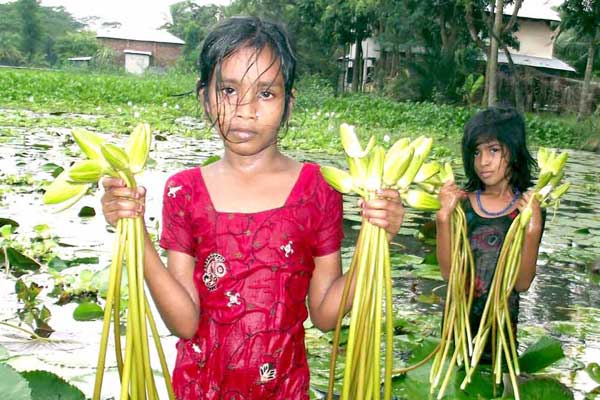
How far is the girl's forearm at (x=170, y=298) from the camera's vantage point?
1189 mm

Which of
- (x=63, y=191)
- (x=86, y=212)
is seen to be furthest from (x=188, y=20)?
(x=63, y=191)

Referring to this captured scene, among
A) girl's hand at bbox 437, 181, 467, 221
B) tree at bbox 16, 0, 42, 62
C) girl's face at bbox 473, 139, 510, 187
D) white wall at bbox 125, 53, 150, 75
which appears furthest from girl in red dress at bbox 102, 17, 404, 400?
tree at bbox 16, 0, 42, 62

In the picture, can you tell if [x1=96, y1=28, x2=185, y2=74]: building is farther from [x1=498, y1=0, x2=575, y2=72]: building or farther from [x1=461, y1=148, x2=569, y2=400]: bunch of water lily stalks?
[x1=461, y1=148, x2=569, y2=400]: bunch of water lily stalks

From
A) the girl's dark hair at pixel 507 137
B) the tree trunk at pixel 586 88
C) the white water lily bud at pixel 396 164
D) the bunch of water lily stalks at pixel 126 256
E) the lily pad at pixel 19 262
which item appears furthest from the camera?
the tree trunk at pixel 586 88

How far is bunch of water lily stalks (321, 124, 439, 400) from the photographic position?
0.96 meters

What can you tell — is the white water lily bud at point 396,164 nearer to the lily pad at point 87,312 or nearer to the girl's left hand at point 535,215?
the girl's left hand at point 535,215

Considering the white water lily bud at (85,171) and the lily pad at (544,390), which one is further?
the lily pad at (544,390)

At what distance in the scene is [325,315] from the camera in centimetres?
140

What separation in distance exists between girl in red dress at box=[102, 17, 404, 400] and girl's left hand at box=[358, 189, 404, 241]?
1.04ft

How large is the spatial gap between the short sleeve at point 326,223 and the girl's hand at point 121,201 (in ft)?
1.45

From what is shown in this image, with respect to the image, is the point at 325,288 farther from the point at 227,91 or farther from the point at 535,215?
the point at 535,215

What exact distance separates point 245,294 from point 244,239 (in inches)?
3.9

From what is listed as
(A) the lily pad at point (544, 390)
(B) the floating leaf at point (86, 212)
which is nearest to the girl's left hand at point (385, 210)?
(A) the lily pad at point (544, 390)

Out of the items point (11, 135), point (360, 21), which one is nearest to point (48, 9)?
point (360, 21)
